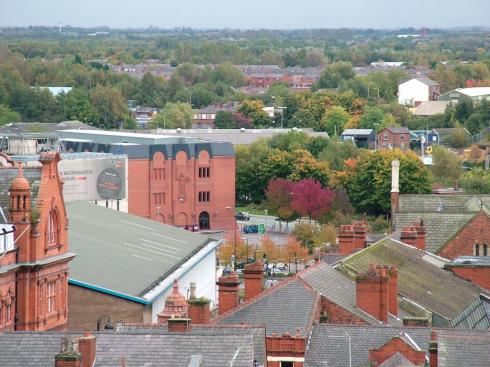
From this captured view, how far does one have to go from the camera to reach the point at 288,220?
5551 inches

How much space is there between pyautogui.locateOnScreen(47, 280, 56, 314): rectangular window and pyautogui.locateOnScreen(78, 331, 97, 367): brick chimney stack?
A: 1785 cm

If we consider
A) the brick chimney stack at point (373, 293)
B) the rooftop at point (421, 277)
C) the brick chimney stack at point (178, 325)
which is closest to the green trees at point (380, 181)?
the rooftop at point (421, 277)

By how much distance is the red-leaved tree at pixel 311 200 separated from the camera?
13700 centimetres

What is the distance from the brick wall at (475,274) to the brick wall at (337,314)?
15.2 m

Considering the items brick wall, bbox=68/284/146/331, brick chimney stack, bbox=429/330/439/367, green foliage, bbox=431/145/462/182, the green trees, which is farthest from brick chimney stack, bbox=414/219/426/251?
green foliage, bbox=431/145/462/182

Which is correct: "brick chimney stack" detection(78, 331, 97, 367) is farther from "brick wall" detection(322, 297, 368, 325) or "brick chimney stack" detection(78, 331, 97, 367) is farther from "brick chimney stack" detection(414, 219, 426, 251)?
"brick chimney stack" detection(414, 219, 426, 251)

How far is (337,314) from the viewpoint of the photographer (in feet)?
161

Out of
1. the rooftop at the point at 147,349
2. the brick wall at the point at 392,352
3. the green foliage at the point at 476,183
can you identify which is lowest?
the green foliage at the point at 476,183

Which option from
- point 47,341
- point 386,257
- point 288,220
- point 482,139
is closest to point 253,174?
point 288,220

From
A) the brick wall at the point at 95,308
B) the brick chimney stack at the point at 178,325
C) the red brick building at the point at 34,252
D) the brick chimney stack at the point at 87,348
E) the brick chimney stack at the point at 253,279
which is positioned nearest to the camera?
the brick chimney stack at the point at 87,348

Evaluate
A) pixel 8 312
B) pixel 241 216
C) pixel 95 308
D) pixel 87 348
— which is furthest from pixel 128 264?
pixel 241 216

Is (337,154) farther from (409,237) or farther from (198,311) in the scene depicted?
(198,311)

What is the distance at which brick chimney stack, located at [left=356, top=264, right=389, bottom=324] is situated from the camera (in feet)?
162

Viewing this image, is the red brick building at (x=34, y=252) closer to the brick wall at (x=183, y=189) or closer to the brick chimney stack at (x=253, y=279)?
the brick chimney stack at (x=253, y=279)
